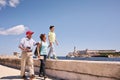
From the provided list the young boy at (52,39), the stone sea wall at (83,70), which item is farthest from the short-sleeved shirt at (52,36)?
the stone sea wall at (83,70)

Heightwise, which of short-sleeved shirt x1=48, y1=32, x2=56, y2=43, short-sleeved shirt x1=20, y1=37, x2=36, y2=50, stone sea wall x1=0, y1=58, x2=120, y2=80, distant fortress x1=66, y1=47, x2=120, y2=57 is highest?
distant fortress x1=66, y1=47, x2=120, y2=57

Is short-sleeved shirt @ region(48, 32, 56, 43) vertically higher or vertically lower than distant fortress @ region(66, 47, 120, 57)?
lower

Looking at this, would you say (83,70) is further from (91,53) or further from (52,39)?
(91,53)

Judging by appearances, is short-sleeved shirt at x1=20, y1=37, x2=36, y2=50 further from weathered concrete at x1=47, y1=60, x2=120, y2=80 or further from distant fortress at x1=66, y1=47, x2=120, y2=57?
distant fortress at x1=66, y1=47, x2=120, y2=57

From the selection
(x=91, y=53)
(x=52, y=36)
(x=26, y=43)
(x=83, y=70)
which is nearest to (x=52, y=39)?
(x=52, y=36)

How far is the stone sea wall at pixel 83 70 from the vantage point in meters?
5.49

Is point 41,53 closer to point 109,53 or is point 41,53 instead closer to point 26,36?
point 26,36

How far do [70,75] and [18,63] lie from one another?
23.2 ft

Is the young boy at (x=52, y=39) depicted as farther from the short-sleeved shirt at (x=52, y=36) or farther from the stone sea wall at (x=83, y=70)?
the stone sea wall at (x=83, y=70)

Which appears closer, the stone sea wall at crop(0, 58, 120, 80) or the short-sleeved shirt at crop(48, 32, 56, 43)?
the stone sea wall at crop(0, 58, 120, 80)

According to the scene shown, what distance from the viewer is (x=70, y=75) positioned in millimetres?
7371

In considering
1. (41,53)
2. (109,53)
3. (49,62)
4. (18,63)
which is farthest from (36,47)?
(109,53)

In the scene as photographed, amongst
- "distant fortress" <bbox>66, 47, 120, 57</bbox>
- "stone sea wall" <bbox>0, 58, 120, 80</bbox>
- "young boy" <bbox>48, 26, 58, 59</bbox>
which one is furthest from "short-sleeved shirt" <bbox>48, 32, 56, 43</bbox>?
"distant fortress" <bbox>66, 47, 120, 57</bbox>

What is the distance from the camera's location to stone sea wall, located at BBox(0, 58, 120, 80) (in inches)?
216
